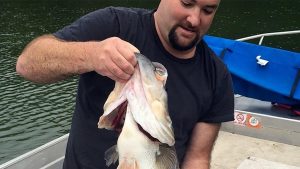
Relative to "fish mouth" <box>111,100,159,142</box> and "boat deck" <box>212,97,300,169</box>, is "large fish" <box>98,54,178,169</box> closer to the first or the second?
"fish mouth" <box>111,100,159,142</box>

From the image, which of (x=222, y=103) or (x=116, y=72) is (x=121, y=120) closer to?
(x=116, y=72)

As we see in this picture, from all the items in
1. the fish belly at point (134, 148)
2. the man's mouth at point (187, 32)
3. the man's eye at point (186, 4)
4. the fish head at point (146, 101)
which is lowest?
the fish belly at point (134, 148)

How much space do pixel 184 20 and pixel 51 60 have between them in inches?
33.8

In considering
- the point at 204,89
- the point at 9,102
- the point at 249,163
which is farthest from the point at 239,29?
the point at 204,89

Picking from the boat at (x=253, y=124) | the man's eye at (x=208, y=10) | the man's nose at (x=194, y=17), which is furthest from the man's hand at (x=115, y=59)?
the boat at (x=253, y=124)

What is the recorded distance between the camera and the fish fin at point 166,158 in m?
2.22

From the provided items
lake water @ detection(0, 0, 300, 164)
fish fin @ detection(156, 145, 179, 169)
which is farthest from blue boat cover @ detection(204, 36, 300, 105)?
lake water @ detection(0, 0, 300, 164)

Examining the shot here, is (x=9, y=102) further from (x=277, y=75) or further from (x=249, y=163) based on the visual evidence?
(x=249, y=163)

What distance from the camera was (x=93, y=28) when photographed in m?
2.76

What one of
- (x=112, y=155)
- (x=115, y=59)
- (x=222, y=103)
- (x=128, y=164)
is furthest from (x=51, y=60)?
(x=222, y=103)

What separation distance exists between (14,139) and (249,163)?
9431 mm

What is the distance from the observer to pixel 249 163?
5.39 metres

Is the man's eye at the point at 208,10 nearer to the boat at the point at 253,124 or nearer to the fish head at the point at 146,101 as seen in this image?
the fish head at the point at 146,101

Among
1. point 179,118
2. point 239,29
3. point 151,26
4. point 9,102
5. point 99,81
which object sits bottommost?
point 239,29
